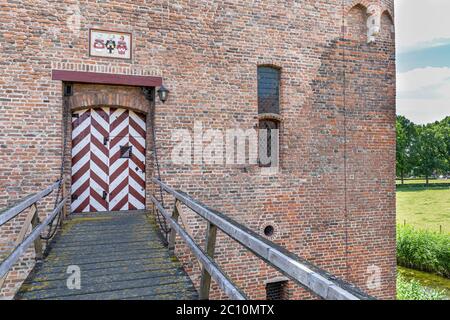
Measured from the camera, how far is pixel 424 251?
626 inches

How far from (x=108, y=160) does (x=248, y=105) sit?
10.5 feet

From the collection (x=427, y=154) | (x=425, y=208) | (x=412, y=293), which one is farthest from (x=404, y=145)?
(x=412, y=293)

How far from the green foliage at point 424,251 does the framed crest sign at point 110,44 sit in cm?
1597

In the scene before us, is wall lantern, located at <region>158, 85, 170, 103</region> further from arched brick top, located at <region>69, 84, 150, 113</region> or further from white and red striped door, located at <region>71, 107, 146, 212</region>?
white and red striped door, located at <region>71, 107, 146, 212</region>

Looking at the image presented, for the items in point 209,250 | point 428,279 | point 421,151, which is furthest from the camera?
point 421,151

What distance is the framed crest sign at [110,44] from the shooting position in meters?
6.42

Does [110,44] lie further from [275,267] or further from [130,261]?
[275,267]

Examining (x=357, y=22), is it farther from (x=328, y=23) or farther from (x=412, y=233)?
(x=412, y=233)

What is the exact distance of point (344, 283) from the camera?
5.23 feet

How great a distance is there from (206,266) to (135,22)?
553 centimetres

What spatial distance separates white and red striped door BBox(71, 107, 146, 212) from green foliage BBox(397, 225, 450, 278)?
Answer: 14625 mm

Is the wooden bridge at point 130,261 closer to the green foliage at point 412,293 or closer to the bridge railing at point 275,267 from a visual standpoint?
the bridge railing at point 275,267

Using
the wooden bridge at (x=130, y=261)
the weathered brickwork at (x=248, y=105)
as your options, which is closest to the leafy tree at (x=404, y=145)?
the weathered brickwork at (x=248, y=105)

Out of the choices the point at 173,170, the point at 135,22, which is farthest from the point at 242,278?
the point at 135,22
